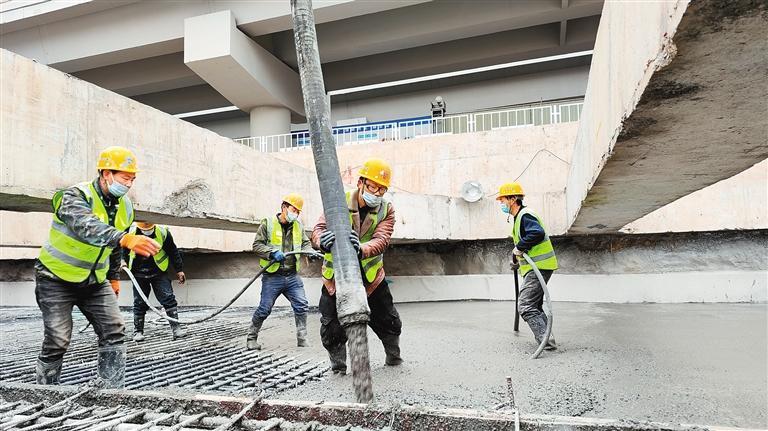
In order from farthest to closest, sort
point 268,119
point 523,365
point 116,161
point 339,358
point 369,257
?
point 268,119 → point 523,365 → point 339,358 → point 369,257 → point 116,161

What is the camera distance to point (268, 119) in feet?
59.7

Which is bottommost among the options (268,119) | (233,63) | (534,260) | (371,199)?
(534,260)

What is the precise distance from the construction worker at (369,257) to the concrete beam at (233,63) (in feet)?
43.5

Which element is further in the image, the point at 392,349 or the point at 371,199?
the point at 392,349

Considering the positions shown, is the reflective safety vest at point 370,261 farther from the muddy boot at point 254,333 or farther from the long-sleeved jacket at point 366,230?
the muddy boot at point 254,333

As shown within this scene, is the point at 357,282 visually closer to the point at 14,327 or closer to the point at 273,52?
the point at 14,327

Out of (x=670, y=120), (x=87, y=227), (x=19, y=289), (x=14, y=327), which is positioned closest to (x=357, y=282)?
(x=87, y=227)

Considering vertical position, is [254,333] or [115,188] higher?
[115,188]

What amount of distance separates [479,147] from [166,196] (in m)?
7.00

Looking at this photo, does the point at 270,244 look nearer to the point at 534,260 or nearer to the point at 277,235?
the point at 277,235

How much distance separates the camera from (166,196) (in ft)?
15.1

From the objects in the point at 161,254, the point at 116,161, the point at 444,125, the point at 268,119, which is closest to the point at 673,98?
the point at 116,161

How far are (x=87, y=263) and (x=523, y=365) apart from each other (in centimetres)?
327

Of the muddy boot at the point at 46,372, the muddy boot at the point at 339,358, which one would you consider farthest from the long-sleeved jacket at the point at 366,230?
the muddy boot at the point at 46,372
